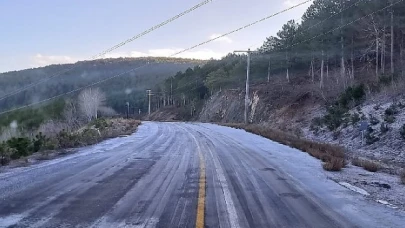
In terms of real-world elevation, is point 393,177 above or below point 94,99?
below

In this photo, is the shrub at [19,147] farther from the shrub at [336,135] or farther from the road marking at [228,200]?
the shrub at [336,135]

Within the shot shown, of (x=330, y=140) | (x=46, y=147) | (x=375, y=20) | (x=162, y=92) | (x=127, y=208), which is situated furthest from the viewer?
(x=162, y=92)

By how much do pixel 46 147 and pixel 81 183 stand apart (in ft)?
27.2

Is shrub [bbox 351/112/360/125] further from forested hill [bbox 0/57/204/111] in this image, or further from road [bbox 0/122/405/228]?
forested hill [bbox 0/57/204/111]

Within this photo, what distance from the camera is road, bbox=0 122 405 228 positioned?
5.71 m

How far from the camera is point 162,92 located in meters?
120

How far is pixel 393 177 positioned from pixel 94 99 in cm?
9111

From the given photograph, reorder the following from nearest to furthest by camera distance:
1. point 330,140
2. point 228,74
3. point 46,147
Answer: point 46,147 < point 330,140 < point 228,74

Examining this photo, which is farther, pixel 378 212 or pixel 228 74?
pixel 228 74

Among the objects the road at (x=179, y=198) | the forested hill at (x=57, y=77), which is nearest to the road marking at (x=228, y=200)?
the road at (x=179, y=198)

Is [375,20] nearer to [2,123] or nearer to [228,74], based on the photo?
[228,74]

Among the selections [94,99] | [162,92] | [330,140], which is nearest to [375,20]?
[330,140]

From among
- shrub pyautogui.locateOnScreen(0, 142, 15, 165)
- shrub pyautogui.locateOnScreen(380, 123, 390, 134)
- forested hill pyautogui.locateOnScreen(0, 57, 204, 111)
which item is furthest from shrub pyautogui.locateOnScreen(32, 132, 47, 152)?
forested hill pyautogui.locateOnScreen(0, 57, 204, 111)

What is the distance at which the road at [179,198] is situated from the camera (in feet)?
18.7
